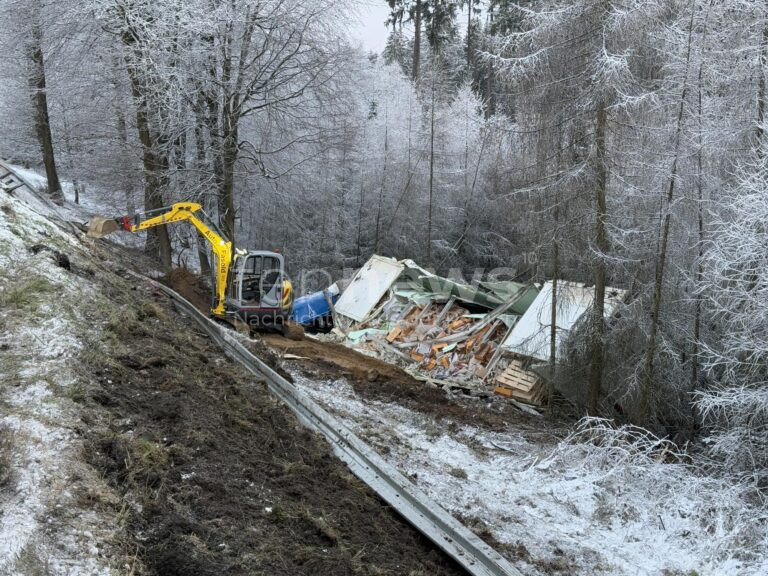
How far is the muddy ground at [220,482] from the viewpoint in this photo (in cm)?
417

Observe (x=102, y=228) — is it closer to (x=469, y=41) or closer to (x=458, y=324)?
(x=458, y=324)

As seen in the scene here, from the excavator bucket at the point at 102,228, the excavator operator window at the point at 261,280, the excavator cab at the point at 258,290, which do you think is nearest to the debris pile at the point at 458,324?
the excavator cab at the point at 258,290

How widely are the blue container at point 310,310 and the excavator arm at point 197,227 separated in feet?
19.1

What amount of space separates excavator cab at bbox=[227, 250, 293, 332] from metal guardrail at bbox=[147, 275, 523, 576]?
6.32m

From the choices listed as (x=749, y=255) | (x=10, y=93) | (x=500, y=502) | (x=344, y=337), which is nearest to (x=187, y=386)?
(x=500, y=502)

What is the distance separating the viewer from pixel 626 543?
6367 mm

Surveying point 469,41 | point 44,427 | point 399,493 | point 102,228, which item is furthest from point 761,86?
point 469,41

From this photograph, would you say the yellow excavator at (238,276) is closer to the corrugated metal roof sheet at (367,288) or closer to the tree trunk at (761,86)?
the corrugated metal roof sheet at (367,288)

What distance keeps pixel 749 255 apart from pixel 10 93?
3044 centimetres

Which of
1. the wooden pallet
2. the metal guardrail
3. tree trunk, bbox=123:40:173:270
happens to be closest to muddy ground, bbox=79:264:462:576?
the metal guardrail

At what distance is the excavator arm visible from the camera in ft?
44.9

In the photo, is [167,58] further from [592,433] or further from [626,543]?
[626,543]

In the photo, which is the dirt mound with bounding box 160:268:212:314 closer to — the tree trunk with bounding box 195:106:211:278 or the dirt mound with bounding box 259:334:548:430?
the tree trunk with bounding box 195:106:211:278

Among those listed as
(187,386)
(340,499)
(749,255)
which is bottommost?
(340,499)
